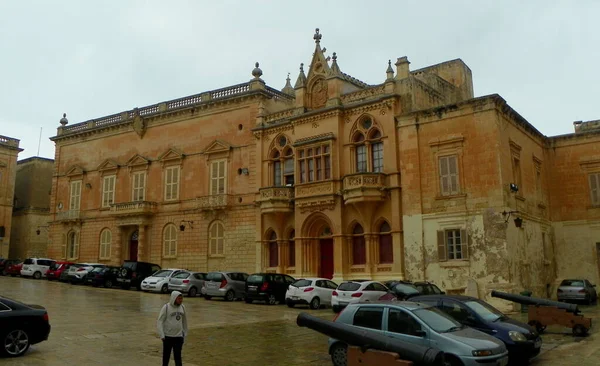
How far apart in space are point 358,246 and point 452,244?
18.1 feet

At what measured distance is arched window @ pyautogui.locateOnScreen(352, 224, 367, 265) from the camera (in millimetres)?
28031

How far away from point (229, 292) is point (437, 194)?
1144 cm

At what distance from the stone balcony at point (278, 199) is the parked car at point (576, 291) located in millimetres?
14660

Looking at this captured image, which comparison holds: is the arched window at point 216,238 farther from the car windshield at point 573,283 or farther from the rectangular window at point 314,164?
the car windshield at point 573,283

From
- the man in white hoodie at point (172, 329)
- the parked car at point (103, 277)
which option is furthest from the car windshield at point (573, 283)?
the parked car at point (103, 277)

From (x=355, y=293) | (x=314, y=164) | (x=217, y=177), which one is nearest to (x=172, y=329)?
(x=355, y=293)

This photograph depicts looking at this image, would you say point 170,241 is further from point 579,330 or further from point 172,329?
point 172,329

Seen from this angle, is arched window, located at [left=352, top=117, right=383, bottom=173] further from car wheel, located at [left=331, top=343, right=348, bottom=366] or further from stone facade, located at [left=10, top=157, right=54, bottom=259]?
stone facade, located at [left=10, top=157, right=54, bottom=259]

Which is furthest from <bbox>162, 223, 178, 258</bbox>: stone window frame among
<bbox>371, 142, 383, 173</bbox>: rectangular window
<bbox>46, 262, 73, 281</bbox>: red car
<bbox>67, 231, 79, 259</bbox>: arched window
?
<bbox>371, 142, 383, 173</bbox>: rectangular window

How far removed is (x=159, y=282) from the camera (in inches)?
1147

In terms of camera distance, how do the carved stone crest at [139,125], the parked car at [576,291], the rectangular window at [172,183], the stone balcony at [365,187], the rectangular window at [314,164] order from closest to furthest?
the parked car at [576,291] → the stone balcony at [365,187] → the rectangular window at [314,164] → the rectangular window at [172,183] → the carved stone crest at [139,125]

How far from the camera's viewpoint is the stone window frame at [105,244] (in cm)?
3994

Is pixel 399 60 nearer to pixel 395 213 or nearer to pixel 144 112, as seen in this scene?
pixel 395 213

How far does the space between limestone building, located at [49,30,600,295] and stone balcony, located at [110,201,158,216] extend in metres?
0.11
